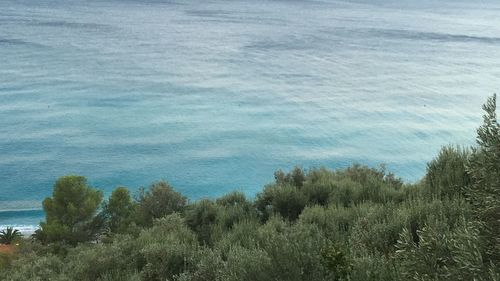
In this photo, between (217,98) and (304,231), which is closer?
(304,231)

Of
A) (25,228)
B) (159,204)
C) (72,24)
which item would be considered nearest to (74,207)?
(159,204)

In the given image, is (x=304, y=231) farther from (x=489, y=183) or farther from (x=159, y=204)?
(x=159, y=204)

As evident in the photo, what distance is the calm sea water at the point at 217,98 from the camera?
83.6 ft

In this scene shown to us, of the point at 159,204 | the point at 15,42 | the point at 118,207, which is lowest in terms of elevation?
the point at 118,207

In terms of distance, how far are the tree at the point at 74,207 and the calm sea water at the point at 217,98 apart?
4541mm

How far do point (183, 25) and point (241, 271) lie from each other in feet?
197

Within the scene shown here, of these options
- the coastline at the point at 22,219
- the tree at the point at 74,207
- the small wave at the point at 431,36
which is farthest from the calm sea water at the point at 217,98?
the tree at the point at 74,207

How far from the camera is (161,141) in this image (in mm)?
28375

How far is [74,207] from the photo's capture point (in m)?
15.1

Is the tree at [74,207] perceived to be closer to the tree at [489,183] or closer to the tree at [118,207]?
the tree at [118,207]

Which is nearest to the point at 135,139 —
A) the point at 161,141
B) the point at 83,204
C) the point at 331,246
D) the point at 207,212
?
the point at 161,141

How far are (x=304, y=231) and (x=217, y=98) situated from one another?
101 feet

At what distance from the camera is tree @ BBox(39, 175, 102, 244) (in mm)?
15016

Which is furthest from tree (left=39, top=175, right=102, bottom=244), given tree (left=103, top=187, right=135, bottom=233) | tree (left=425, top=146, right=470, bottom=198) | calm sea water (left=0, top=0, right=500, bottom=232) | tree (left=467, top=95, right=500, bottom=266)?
tree (left=467, top=95, right=500, bottom=266)
